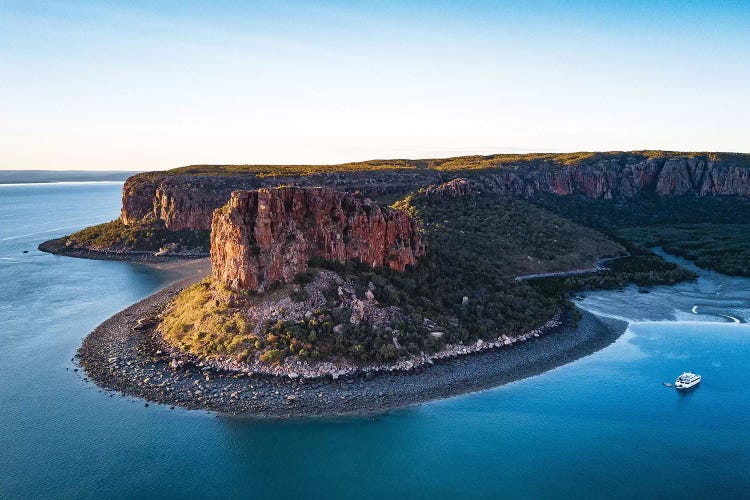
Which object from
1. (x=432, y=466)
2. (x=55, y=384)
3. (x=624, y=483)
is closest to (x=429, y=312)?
(x=432, y=466)

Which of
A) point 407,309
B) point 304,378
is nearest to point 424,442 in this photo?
point 304,378

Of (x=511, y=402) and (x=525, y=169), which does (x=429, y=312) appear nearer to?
(x=511, y=402)

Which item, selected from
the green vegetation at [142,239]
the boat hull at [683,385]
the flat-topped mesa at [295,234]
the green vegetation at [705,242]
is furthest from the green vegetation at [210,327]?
the green vegetation at [705,242]

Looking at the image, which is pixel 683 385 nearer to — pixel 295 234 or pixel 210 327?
pixel 295 234

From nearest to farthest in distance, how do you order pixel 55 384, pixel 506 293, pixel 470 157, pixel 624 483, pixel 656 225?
pixel 624 483, pixel 55 384, pixel 506 293, pixel 656 225, pixel 470 157

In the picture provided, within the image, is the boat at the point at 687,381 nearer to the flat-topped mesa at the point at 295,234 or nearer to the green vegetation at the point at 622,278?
the green vegetation at the point at 622,278
